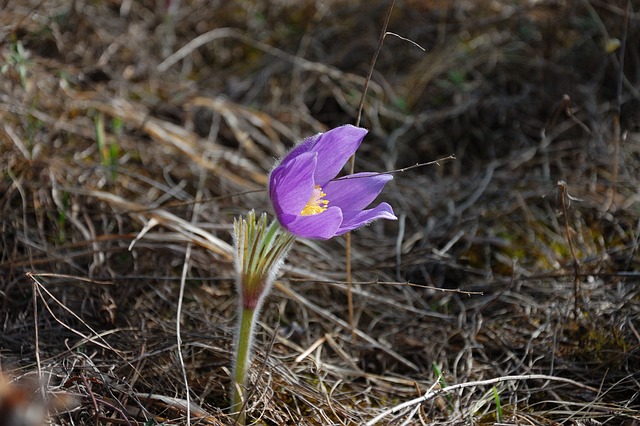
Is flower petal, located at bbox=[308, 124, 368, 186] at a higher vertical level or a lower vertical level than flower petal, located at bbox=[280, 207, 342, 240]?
higher

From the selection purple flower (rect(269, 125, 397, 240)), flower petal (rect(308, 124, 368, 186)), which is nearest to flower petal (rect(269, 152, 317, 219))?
purple flower (rect(269, 125, 397, 240))

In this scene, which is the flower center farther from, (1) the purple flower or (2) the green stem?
(2) the green stem

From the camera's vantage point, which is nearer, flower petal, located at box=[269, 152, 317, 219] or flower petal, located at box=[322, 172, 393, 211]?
flower petal, located at box=[269, 152, 317, 219]

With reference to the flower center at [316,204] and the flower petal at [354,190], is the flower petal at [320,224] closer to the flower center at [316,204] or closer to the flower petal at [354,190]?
the flower center at [316,204]

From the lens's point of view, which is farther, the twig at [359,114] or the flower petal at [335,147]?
the twig at [359,114]

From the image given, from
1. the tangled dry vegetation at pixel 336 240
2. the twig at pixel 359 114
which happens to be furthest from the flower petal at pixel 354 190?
the tangled dry vegetation at pixel 336 240

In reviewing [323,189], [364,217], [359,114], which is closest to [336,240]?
[359,114]

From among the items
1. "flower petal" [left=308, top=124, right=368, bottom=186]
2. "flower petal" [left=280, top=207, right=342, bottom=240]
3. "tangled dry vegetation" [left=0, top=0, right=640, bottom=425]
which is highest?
"flower petal" [left=308, top=124, right=368, bottom=186]

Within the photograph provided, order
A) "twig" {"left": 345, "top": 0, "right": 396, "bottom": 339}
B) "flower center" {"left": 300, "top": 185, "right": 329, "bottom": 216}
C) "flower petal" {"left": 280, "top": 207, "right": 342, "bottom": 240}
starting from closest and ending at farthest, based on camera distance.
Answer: "flower petal" {"left": 280, "top": 207, "right": 342, "bottom": 240}
"flower center" {"left": 300, "top": 185, "right": 329, "bottom": 216}
"twig" {"left": 345, "top": 0, "right": 396, "bottom": 339}

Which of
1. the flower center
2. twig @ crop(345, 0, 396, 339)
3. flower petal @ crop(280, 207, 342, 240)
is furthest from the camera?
twig @ crop(345, 0, 396, 339)
